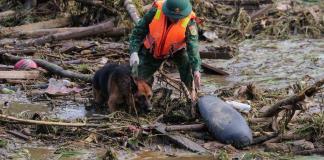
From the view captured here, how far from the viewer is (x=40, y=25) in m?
15.5

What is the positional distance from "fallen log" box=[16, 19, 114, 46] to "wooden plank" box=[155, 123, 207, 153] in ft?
21.1

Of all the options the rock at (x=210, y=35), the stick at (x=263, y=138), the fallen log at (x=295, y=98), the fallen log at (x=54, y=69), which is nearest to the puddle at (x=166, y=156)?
the stick at (x=263, y=138)

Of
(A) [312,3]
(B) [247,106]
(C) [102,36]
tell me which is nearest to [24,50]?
(C) [102,36]

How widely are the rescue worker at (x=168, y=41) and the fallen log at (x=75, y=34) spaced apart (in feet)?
15.9

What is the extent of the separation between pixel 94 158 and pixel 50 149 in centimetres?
61

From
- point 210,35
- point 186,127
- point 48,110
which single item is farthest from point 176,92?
point 210,35

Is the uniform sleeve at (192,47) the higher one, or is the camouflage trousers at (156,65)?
the uniform sleeve at (192,47)

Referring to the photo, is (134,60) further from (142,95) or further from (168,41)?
(168,41)

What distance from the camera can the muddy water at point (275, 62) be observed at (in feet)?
41.3

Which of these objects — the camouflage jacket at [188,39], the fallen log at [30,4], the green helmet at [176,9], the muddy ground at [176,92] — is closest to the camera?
the muddy ground at [176,92]

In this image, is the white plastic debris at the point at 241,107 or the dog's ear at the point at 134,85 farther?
the white plastic debris at the point at 241,107

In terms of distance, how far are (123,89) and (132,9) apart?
4695 millimetres

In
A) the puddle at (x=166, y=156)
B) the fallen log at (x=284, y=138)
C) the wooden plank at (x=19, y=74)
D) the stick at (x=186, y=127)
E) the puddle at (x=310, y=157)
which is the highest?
the wooden plank at (x=19, y=74)

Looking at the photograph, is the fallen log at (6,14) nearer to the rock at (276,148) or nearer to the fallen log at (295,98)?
the fallen log at (295,98)
